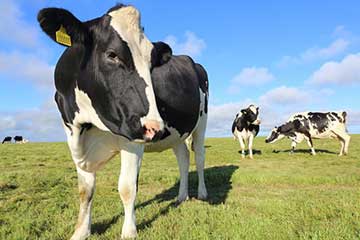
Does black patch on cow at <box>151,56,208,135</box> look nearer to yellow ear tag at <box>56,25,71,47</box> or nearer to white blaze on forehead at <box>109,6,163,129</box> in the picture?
white blaze on forehead at <box>109,6,163,129</box>

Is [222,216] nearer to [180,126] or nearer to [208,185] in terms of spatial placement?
[180,126]

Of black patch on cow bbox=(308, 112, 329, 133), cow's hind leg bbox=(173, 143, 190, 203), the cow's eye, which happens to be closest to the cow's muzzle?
the cow's eye

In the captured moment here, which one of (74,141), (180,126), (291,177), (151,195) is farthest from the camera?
(291,177)

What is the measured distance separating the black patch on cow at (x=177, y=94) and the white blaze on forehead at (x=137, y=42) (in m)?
2.00

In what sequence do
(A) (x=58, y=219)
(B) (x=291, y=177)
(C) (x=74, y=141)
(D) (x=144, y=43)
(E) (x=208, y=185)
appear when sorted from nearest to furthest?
(D) (x=144, y=43) → (C) (x=74, y=141) → (A) (x=58, y=219) → (E) (x=208, y=185) → (B) (x=291, y=177)

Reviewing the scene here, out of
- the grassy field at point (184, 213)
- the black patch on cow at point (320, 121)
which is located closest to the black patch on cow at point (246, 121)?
the black patch on cow at point (320, 121)

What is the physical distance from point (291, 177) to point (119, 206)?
579 cm

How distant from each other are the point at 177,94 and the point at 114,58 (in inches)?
111

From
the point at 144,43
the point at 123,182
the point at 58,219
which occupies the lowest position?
the point at 58,219

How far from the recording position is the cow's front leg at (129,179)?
441cm

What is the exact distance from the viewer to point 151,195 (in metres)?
7.84

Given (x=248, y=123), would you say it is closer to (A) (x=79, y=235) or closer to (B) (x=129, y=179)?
(B) (x=129, y=179)

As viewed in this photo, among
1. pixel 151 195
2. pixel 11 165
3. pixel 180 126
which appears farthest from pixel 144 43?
pixel 11 165

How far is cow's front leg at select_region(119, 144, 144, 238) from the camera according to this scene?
441 centimetres
